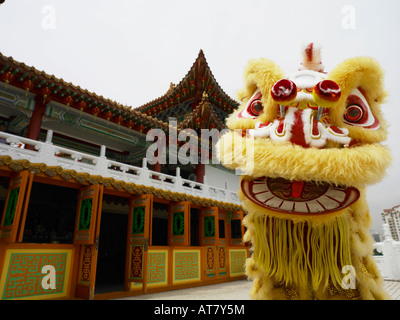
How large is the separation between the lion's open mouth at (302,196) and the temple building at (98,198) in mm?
1558

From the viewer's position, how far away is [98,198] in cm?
534

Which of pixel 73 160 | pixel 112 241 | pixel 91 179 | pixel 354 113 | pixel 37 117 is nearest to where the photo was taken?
pixel 354 113

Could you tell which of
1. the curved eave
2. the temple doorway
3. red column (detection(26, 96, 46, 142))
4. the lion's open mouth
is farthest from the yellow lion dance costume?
the temple doorway

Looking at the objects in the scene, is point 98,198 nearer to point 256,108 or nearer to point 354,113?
point 256,108

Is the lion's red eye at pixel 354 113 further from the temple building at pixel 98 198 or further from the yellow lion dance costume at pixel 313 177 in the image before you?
the temple building at pixel 98 198

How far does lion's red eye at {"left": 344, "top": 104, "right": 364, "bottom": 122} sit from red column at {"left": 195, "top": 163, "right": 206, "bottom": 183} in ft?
27.7

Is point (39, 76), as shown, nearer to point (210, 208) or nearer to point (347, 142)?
point (210, 208)

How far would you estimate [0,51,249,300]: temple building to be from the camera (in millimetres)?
4707

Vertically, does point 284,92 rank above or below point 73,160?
below

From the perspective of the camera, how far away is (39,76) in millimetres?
6195

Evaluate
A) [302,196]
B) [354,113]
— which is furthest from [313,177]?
[354,113]

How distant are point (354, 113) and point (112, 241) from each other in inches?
327

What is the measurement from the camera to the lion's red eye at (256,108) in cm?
210

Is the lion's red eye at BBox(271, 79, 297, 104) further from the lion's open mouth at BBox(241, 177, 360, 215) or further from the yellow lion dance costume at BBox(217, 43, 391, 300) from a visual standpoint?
the lion's open mouth at BBox(241, 177, 360, 215)
